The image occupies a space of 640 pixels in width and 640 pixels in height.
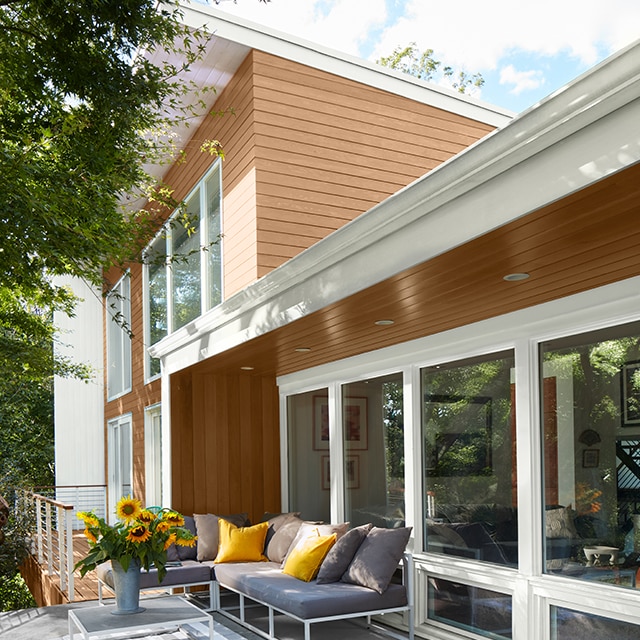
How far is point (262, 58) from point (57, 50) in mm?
2910

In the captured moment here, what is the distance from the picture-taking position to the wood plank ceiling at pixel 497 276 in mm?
2941

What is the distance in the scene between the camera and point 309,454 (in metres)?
7.72

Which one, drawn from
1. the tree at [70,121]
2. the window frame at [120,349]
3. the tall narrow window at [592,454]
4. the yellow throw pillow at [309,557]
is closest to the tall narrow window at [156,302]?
the window frame at [120,349]

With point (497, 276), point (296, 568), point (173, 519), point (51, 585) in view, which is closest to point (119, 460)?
point (51, 585)

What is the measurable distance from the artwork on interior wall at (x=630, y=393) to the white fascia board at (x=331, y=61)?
411 centimetres

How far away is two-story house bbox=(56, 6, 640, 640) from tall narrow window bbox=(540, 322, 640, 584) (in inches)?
0.5

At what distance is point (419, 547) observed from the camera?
19.7 feet

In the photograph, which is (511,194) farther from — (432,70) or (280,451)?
(432,70)

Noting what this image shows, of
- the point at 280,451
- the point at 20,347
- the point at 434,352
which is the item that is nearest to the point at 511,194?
the point at 434,352

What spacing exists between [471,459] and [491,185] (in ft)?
9.57

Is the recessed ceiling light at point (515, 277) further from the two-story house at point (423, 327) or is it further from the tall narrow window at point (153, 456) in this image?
the tall narrow window at point (153, 456)

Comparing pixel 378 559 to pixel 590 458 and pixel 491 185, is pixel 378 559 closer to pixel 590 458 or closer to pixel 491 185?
pixel 590 458

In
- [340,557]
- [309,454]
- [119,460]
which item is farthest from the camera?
[119,460]

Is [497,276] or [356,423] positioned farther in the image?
[356,423]
